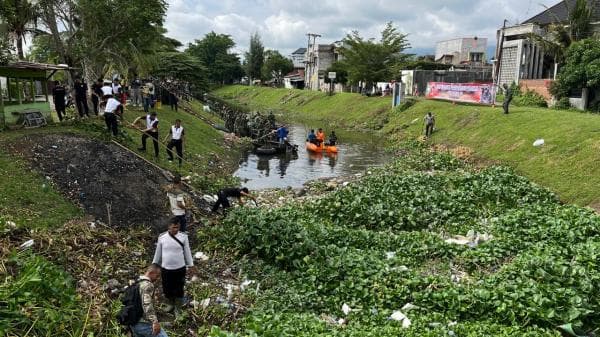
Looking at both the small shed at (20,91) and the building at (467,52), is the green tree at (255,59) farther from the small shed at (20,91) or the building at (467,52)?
the small shed at (20,91)

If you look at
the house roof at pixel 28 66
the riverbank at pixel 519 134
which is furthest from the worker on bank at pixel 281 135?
the house roof at pixel 28 66

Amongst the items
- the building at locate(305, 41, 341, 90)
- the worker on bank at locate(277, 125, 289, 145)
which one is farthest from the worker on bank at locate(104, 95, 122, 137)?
the building at locate(305, 41, 341, 90)

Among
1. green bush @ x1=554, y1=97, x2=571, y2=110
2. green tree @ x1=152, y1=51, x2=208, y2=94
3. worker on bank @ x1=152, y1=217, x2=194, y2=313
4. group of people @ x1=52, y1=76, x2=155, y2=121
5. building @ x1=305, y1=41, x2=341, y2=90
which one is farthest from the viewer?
building @ x1=305, y1=41, x2=341, y2=90

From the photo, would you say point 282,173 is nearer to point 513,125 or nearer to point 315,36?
point 513,125

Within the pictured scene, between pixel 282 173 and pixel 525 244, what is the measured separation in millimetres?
16366

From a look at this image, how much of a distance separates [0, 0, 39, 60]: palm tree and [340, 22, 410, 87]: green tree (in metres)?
43.7

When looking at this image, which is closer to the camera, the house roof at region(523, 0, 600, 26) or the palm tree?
the palm tree

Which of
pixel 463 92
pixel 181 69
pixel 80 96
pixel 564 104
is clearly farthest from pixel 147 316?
pixel 181 69

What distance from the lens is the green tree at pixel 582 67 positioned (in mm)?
32219

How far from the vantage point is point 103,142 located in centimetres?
1709

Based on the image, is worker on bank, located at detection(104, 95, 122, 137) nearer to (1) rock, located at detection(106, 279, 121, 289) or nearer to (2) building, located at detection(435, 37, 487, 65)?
(1) rock, located at detection(106, 279, 121, 289)

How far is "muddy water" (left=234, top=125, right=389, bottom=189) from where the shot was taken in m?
25.3

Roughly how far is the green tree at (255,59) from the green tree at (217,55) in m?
2.72

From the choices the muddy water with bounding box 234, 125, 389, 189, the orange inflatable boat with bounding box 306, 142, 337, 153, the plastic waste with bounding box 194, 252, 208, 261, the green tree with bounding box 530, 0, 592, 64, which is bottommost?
the muddy water with bounding box 234, 125, 389, 189
